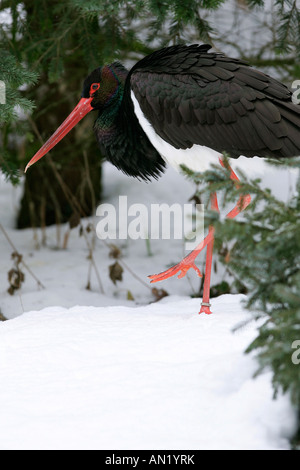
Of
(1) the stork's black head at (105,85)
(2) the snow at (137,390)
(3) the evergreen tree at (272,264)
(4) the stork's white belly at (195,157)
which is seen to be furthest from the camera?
Answer: (1) the stork's black head at (105,85)

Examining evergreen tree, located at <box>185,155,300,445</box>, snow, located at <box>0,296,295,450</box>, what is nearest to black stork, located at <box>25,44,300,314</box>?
snow, located at <box>0,296,295,450</box>

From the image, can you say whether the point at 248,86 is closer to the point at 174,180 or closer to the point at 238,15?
the point at 238,15

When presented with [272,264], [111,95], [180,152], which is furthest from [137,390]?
[111,95]

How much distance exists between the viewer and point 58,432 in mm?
2209

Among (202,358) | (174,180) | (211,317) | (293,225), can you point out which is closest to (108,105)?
(211,317)

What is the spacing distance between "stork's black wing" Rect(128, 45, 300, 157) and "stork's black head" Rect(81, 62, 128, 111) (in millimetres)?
309

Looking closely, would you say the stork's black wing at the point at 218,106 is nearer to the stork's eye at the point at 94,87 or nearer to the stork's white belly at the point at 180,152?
the stork's white belly at the point at 180,152

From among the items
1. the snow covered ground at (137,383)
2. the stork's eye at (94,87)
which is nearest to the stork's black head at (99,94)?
the stork's eye at (94,87)

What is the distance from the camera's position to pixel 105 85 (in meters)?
4.11

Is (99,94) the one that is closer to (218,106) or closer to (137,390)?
(218,106)

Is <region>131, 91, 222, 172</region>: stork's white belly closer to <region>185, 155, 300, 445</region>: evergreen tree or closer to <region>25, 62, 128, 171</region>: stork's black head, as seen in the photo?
<region>25, 62, 128, 171</region>: stork's black head

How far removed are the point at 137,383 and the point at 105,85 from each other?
2.15 meters

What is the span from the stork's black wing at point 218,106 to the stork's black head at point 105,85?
309mm

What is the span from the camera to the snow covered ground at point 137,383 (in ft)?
7.09
